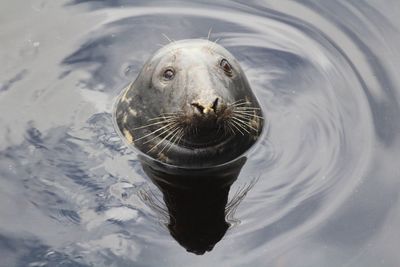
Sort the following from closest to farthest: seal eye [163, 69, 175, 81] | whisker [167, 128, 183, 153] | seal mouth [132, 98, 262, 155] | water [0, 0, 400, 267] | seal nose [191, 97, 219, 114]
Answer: seal nose [191, 97, 219, 114] → seal mouth [132, 98, 262, 155] → water [0, 0, 400, 267] → whisker [167, 128, 183, 153] → seal eye [163, 69, 175, 81]

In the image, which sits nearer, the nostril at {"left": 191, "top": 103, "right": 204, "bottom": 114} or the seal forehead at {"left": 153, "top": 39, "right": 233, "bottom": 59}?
the nostril at {"left": 191, "top": 103, "right": 204, "bottom": 114}

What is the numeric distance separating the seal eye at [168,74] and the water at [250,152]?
78 cm

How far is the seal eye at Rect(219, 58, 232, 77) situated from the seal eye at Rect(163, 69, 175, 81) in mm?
392

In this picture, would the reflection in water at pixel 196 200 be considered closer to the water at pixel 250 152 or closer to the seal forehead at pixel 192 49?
the water at pixel 250 152

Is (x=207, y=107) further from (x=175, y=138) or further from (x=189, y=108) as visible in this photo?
(x=175, y=138)

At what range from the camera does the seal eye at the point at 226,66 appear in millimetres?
7918

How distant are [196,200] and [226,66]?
1.11 metres

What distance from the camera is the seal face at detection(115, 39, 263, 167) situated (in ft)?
24.9

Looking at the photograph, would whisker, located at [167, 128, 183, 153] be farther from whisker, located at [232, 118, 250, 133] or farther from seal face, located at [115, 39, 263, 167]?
whisker, located at [232, 118, 250, 133]

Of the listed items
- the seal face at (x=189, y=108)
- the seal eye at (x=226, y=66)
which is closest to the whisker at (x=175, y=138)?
the seal face at (x=189, y=108)

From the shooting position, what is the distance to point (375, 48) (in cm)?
952

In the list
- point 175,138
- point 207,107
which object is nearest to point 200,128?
point 207,107

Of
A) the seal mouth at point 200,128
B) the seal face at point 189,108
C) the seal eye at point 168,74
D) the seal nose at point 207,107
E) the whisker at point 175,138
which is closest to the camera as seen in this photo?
the seal nose at point 207,107

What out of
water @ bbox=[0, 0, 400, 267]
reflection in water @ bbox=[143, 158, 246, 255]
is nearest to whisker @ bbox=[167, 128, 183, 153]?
reflection in water @ bbox=[143, 158, 246, 255]
